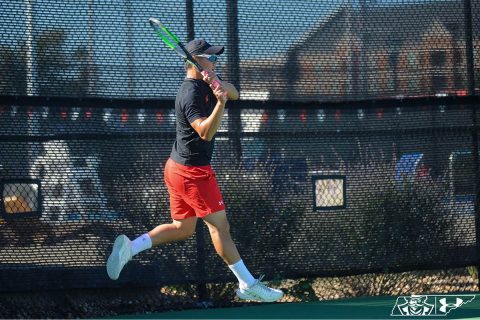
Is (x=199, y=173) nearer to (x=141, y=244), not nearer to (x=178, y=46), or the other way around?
(x=141, y=244)

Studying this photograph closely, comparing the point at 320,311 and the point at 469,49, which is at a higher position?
the point at 469,49

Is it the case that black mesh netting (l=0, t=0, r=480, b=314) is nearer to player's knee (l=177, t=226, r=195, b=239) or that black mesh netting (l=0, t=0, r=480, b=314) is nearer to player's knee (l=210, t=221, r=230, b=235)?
player's knee (l=177, t=226, r=195, b=239)

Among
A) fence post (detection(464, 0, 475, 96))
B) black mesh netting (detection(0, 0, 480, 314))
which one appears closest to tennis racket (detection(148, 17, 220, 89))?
black mesh netting (detection(0, 0, 480, 314))

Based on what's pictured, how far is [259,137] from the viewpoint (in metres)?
6.47

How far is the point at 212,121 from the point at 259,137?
4.88 feet

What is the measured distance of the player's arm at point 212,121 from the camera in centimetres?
494

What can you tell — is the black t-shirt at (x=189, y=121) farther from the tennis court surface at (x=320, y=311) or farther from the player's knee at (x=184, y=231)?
the tennis court surface at (x=320, y=311)

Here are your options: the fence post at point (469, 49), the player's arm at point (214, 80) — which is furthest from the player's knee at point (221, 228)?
the fence post at point (469, 49)

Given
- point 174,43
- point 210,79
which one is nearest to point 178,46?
point 174,43

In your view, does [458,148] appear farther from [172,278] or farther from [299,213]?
[172,278]

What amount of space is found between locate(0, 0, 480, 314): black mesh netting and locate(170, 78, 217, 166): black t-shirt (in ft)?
2.96

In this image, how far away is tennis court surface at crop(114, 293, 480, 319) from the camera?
236 inches

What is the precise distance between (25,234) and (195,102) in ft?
5.53
